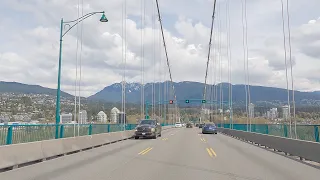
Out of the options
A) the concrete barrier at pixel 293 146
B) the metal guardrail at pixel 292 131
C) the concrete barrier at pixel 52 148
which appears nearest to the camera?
the concrete barrier at pixel 293 146

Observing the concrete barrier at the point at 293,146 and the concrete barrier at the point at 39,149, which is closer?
the concrete barrier at the point at 39,149

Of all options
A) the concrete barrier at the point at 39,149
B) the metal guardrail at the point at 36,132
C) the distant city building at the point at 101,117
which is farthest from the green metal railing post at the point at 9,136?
the distant city building at the point at 101,117

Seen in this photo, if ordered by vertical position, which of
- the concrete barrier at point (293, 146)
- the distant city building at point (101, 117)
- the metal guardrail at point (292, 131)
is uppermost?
the distant city building at point (101, 117)

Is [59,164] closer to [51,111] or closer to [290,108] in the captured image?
[290,108]

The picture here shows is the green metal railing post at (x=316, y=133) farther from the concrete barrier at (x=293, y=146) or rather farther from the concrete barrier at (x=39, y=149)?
the concrete barrier at (x=39, y=149)

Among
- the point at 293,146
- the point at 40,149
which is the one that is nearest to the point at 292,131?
the point at 293,146

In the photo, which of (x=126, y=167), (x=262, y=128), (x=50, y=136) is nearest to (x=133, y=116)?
(x=262, y=128)

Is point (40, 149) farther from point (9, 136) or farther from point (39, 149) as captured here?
point (9, 136)

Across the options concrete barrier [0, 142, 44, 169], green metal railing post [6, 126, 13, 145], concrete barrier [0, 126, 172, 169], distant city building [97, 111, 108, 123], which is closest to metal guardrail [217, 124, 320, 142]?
concrete barrier [0, 126, 172, 169]

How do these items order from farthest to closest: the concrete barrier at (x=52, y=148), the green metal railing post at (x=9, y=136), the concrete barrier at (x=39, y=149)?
the concrete barrier at (x=52, y=148) < the green metal railing post at (x=9, y=136) < the concrete barrier at (x=39, y=149)

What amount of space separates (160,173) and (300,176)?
3975 millimetres

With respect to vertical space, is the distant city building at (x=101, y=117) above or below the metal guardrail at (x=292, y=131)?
above

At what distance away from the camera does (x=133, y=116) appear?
73938 millimetres

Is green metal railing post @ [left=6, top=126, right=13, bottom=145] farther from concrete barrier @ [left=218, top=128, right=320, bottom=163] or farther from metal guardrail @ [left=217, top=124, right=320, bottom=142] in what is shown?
metal guardrail @ [left=217, top=124, right=320, bottom=142]
